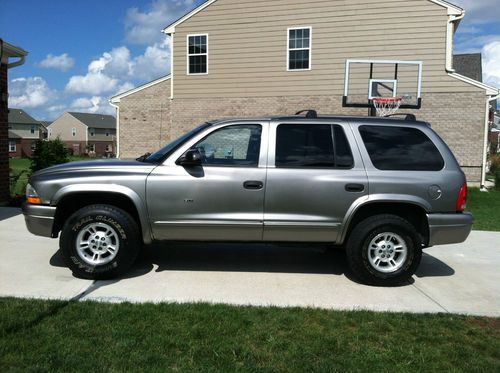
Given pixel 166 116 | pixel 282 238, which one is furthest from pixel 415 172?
pixel 166 116

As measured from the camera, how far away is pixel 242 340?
12.0ft

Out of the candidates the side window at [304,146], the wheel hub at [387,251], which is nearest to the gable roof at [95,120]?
the side window at [304,146]

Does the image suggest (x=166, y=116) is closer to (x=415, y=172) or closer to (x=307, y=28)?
(x=307, y=28)

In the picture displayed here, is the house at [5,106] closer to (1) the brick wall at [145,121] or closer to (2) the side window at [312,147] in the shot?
(2) the side window at [312,147]

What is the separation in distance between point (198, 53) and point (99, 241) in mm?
14228

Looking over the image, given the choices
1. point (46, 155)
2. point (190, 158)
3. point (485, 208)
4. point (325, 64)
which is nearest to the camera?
point (190, 158)

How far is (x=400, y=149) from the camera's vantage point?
5.23 m

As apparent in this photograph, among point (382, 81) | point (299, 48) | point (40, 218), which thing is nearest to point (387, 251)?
point (40, 218)

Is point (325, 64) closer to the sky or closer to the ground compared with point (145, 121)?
closer to the sky

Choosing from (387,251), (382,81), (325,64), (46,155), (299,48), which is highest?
(299,48)

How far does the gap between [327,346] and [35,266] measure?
3.86 metres

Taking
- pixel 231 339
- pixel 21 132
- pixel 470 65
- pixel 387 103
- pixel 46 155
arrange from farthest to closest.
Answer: pixel 21 132
pixel 470 65
pixel 387 103
pixel 46 155
pixel 231 339

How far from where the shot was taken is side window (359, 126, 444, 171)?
5172 mm

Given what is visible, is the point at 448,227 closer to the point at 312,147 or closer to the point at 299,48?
the point at 312,147
